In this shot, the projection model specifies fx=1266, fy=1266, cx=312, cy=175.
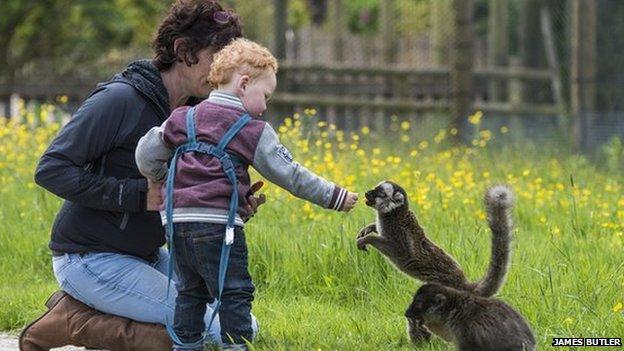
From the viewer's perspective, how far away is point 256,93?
5.18 metres

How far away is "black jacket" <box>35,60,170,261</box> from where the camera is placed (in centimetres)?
550

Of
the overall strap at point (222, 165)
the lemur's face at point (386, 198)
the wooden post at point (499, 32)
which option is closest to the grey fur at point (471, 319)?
the lemur's face at point (386, 198)

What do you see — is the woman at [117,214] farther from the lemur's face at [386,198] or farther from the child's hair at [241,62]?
the lemur's face at [386,198]

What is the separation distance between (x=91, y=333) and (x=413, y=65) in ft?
40.2

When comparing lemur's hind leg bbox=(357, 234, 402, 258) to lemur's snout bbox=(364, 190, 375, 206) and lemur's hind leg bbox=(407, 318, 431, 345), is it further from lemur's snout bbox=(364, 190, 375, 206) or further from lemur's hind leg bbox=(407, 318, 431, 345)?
lemur's hind leg bbox=(407, 318, 431, 345)

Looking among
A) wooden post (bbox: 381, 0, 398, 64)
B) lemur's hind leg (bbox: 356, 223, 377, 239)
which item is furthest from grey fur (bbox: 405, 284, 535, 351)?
wooden post (bbox: 381, 0, 398, 64)

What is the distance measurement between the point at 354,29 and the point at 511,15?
28.3 feet

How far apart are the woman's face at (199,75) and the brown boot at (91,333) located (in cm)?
108

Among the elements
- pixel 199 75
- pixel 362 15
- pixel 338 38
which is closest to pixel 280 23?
pixel 338 38

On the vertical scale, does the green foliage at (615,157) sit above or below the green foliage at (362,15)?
below

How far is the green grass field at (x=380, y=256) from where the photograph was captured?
597cm

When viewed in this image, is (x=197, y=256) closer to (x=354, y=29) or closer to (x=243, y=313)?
(x=243, y=313)

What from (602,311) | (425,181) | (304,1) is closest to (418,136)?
(425,181)

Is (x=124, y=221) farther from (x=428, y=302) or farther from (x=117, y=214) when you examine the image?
(x=428, y=302)
